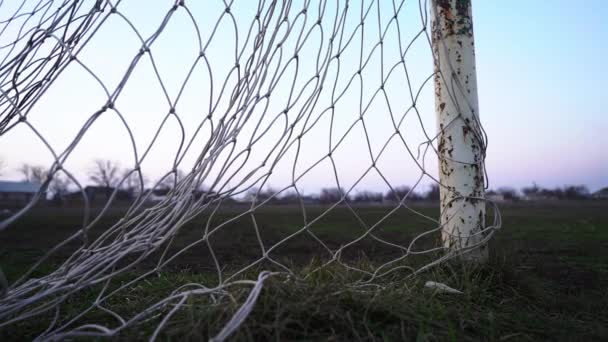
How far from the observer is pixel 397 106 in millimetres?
1672

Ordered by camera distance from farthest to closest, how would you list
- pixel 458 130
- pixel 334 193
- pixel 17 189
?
pixel 17 189 → pixel 334 193 → pixel 458 130

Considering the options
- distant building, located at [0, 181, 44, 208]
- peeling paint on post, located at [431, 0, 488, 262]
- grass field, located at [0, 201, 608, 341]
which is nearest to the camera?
grass field, located at [0, 201, 608, 341]

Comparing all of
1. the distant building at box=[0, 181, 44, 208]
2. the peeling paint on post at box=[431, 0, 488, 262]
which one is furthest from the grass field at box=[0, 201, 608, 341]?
the distant building at box=[0, 181, 44, 208]

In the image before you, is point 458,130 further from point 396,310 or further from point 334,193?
point 334,193

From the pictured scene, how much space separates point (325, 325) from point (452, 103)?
1099mm

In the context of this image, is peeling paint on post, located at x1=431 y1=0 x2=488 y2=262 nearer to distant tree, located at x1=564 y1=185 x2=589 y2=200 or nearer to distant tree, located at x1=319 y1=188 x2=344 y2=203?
distant tree, located at x1=319 y1=188 x2=344 y2=203

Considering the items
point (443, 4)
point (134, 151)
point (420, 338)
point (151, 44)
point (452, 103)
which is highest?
point (443, 4)

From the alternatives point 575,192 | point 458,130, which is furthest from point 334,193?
point 575,192

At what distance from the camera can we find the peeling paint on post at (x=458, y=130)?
1558mm

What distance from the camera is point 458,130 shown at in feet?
5.24

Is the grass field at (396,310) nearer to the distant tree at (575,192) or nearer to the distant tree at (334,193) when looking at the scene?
the distant tree at (334,193)

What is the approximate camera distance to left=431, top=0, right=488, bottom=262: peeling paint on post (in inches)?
61.3

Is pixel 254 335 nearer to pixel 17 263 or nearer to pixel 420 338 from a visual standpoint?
pixel 420 338

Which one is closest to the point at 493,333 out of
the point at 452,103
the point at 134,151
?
the point at 452,103
